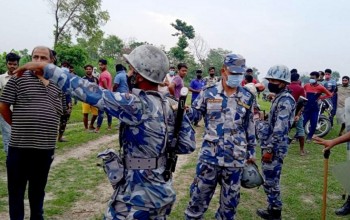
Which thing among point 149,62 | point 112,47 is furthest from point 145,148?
point 112,47

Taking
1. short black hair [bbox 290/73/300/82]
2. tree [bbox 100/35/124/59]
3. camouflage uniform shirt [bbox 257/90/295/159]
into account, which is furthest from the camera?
tree [bbox 100/35/124/59]

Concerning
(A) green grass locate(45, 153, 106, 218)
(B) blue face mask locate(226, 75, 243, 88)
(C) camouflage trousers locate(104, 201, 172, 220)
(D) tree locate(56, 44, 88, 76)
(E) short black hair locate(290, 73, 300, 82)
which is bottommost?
(A) green grass locate(45, 153, 106, 218)

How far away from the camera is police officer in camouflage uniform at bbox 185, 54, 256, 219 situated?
11.5 ft

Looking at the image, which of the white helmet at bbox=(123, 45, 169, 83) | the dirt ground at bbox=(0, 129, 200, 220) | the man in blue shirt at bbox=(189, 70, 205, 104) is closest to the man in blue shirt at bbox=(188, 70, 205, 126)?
the man in blue shirt at bbox=(189, 70, 205, 104)

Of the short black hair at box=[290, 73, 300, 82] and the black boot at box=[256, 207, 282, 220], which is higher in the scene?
the short black hair at box=[290, 73, 300, 82]

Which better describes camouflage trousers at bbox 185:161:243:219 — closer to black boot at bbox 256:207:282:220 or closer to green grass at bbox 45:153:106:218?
black boot at bbox 256:207:282:220

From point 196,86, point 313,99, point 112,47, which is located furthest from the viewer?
point 112,47

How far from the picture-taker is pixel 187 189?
5.65m

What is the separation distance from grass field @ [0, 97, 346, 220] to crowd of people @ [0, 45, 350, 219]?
449 millimetres

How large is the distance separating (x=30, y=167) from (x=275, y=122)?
2857 millimetres

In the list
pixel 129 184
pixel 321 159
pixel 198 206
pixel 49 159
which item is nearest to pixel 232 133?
pixel 198 206

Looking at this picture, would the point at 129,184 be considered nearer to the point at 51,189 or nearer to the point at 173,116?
the point at 173,116

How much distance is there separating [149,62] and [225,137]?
1.48 meters

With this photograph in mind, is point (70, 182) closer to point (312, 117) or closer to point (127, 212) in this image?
point (127, 212)
